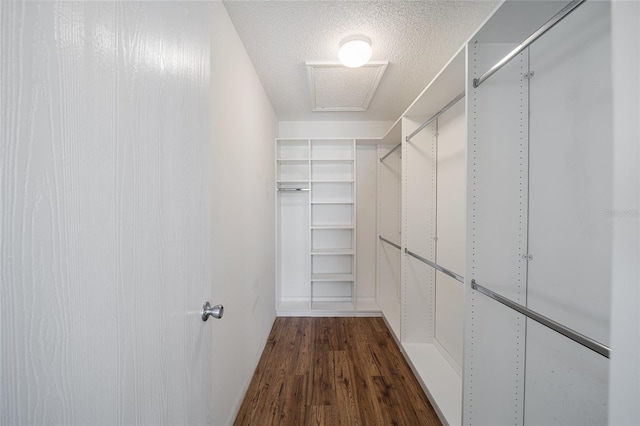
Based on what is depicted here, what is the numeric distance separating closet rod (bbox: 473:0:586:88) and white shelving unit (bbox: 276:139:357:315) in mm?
1972

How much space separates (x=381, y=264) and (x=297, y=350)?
1469mm

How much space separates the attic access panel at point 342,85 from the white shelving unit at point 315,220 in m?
0.55

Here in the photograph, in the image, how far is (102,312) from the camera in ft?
1.24

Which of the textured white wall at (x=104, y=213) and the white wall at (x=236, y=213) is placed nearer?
the textured white wall at (x=104, y=213)

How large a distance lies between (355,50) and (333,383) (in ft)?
7.73

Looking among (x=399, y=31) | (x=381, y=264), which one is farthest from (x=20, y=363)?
(x=381, y=264)

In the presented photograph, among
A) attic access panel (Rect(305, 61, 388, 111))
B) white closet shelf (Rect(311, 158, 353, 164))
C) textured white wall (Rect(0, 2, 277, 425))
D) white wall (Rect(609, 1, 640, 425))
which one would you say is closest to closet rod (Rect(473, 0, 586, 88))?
white wall (Rect(609, 1, 640, 425))

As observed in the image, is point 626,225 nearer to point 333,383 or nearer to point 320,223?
point 333,383

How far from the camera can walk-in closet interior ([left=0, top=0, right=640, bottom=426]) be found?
0.31 metres

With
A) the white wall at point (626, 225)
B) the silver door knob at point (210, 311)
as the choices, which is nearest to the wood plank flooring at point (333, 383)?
the silver door knob at point (210, 311)

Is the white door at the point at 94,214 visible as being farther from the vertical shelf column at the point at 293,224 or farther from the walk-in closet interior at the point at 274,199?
the vertical shelf column at the point at 293,224

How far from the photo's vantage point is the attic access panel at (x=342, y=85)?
189 cm

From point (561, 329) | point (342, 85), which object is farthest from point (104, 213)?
point (342, 85)

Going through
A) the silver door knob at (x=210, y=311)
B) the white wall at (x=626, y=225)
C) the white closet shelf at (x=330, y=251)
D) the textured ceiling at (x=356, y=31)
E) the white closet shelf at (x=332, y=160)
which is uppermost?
the textured ceiling at (x=356, y=31)
